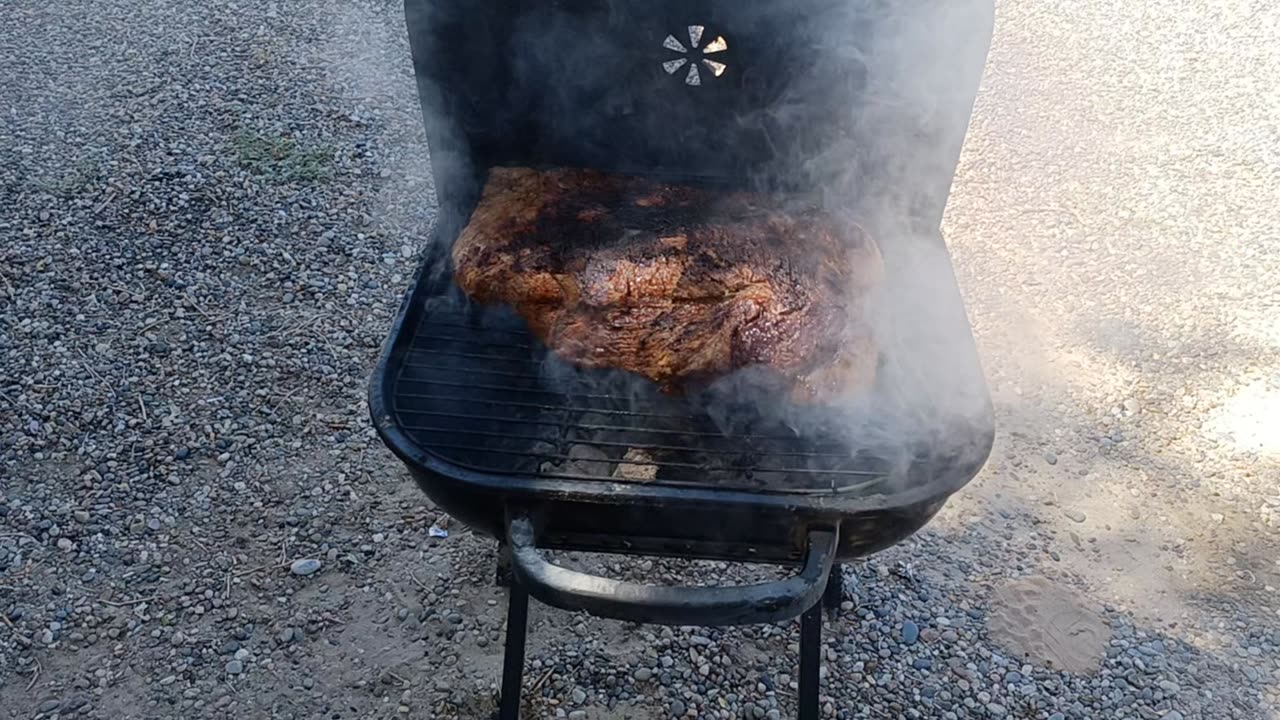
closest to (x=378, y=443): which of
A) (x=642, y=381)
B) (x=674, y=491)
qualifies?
(x=642, y=381)

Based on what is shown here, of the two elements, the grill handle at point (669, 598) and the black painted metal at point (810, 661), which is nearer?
the grill handle at point (669, 598)

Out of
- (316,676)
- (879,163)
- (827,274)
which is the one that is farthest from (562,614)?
(879,163)

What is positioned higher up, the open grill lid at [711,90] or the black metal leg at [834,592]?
the open grill lid at [711,90]

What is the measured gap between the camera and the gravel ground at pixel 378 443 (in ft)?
9.75

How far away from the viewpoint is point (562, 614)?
Result: 3154mm

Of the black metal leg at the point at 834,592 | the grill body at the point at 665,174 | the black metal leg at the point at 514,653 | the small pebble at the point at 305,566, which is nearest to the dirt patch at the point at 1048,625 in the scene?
the black metal leg at the point at 834,592

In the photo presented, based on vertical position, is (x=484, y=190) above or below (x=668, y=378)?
above

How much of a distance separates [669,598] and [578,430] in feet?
1.61

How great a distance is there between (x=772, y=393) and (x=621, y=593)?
626 mm

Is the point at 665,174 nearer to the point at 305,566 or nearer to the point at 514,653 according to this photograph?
the point at 514,653

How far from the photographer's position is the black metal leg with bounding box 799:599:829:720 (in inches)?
87.7

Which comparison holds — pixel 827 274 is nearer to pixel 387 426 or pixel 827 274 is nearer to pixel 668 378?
pixel 668 378

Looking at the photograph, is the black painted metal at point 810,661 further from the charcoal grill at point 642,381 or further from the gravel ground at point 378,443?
the gravel ground at point 378,443

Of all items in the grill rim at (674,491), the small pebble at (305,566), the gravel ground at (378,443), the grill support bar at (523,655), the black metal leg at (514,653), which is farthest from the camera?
the small pebble at (305,566)
